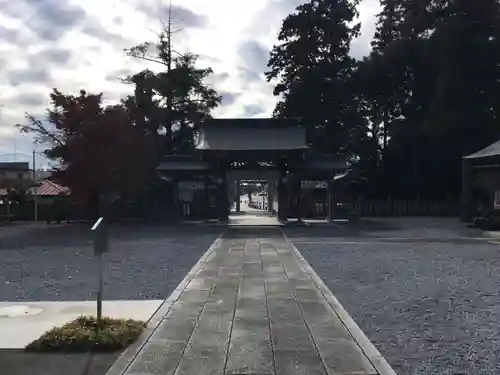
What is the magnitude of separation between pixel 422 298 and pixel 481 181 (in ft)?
64.7

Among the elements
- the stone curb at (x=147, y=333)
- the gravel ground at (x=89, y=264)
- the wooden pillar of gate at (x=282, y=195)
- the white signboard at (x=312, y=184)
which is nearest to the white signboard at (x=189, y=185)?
the wooden pillar of gate at (x=282, y=195)

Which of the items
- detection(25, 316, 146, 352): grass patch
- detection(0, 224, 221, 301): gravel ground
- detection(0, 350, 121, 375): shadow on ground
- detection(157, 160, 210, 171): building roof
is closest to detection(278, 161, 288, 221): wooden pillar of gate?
detection(157, 160, 210, 171): building roof

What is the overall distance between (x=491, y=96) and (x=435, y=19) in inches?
248

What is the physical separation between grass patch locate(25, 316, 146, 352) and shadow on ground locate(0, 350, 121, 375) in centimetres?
12

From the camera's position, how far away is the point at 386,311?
316 inches

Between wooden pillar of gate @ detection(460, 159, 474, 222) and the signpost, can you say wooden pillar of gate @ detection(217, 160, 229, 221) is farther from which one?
the signpost

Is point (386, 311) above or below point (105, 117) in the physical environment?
below

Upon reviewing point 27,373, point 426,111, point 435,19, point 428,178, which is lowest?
point 27,373

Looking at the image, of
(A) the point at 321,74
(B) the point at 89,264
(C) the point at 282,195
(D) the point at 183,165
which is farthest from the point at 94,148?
(A) the point at 321,74

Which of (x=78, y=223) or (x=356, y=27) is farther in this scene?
(x=356, y=27)

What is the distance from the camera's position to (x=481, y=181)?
27016mm

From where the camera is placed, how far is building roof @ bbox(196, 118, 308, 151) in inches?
1167

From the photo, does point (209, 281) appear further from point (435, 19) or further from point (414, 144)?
point (435, 19)

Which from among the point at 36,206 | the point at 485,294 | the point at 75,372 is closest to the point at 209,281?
the point at 485,294
